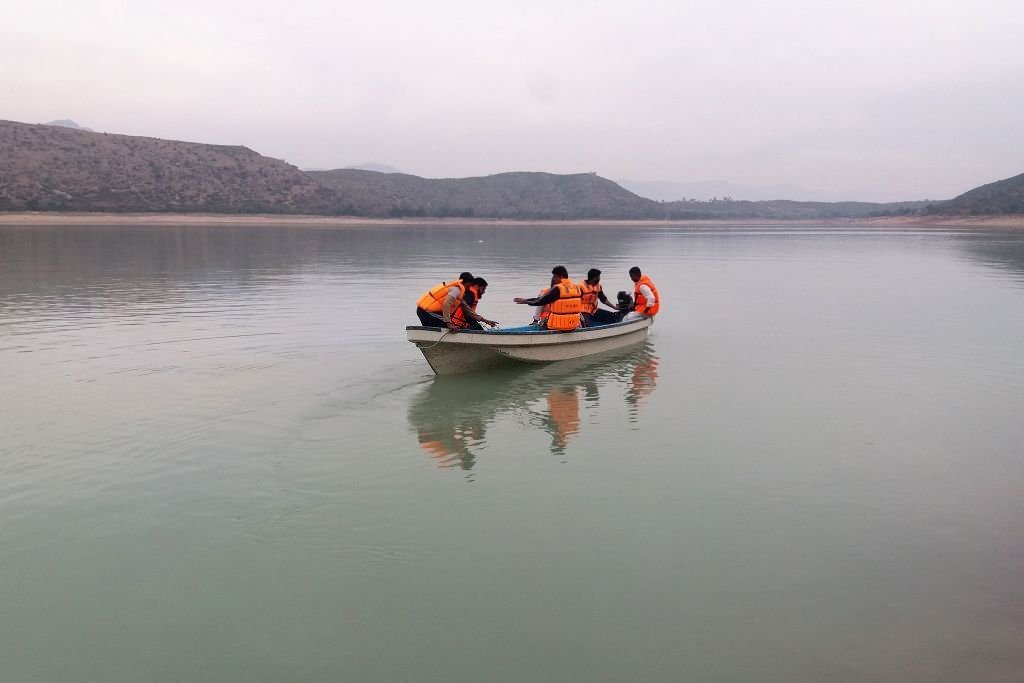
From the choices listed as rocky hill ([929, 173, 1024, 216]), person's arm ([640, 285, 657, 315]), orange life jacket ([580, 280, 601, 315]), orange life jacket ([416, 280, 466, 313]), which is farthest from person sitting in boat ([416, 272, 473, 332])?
rocky hill ([929, 173, 1024, 216])

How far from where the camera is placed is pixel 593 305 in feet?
52.0

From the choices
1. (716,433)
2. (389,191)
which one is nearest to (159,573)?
(716,433)

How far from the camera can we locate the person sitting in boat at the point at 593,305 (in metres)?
15.4

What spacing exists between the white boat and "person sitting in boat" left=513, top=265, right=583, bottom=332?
23 centimetres

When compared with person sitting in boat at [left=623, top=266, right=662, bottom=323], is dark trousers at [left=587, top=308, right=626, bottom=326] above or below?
below

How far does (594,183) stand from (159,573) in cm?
17377

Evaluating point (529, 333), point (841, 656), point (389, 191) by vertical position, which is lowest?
point (841, 656)

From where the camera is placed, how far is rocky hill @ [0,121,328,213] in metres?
80.4

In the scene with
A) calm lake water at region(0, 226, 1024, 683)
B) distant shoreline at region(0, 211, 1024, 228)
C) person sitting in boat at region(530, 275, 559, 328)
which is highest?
distant shoreline at region(0, 211, 1024, 228)

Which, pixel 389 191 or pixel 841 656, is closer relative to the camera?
pixel 841 656

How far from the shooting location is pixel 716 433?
10.2 m

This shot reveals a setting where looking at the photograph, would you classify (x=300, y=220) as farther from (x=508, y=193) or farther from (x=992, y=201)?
(x=992, y=201)

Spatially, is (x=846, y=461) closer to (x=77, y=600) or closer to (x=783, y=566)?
(x=783, y=566)

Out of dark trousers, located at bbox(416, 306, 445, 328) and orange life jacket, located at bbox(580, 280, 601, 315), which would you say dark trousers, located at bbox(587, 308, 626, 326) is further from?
dark trousers, located at bbox(416, 306, 445, 328)
